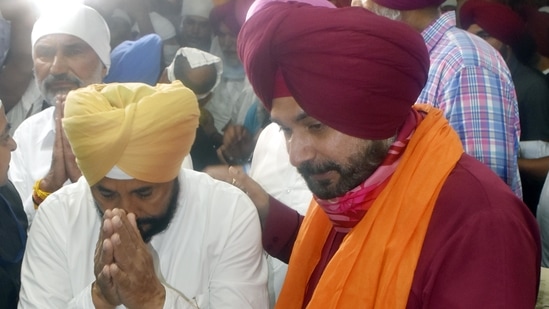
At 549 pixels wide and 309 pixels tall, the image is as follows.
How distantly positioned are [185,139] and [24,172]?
1.28m

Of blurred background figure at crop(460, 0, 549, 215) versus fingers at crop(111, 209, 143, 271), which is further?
blurred background figure at crop(460, 0, 549, 215)

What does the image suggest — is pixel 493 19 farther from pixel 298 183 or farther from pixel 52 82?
pixel 52 82

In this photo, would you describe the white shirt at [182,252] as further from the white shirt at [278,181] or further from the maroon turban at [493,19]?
the maroon turban at [493,19]

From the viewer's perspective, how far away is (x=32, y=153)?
10.3 ft

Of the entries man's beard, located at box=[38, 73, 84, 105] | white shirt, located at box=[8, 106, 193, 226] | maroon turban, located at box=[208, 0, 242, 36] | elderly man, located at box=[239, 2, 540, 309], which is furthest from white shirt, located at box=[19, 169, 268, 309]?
maroon turban, located at box=[208, 0, 242, 36]

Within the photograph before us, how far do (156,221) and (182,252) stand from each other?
0.13 metres

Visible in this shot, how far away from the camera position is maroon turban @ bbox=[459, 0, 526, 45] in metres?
4.21

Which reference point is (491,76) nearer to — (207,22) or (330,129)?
(330,129)

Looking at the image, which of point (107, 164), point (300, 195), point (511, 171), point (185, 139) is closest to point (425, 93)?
point (511, 171)

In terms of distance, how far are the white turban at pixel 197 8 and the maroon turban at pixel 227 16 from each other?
10 centimetres

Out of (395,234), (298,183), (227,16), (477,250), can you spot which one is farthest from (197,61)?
(477,250)

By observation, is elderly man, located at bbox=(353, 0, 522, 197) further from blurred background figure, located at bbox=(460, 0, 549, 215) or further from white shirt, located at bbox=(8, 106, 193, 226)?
white shirt, located at bbox=(8, 106, 193, 226)

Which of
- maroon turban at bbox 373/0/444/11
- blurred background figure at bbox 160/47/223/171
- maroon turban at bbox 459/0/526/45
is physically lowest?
blurred background figure at bbox 160/47/223/171

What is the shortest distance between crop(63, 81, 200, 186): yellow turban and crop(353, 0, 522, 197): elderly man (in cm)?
93
